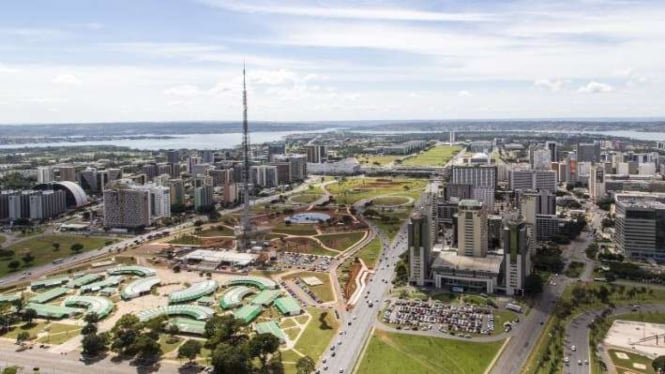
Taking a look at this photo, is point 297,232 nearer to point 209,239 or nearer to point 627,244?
point 209,239

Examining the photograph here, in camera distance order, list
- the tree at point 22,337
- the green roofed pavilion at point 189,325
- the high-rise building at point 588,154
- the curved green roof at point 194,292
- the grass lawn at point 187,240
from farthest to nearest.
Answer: the high-rise building at point 588,154 < the grass lawn at point 187,240 < the curved green roof at point 194,292 < the green roofed pavilion at point 189,325 < the tree at point 22,337

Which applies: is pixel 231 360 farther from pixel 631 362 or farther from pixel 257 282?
pixel 631 362

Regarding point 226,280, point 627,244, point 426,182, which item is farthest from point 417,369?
point 426,182

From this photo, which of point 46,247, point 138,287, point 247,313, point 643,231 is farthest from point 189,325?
point 643,231

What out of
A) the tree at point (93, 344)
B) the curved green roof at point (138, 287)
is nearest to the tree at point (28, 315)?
the curved green roof at point (138, 287)

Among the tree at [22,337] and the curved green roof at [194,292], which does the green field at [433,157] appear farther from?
the tree at [22,337]

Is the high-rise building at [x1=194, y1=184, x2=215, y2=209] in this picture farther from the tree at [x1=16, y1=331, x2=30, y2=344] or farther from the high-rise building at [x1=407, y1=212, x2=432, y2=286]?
the tree at [x1=16, y1=331, x2=30, y2=344]

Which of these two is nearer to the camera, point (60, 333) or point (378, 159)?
point (60, 333)
